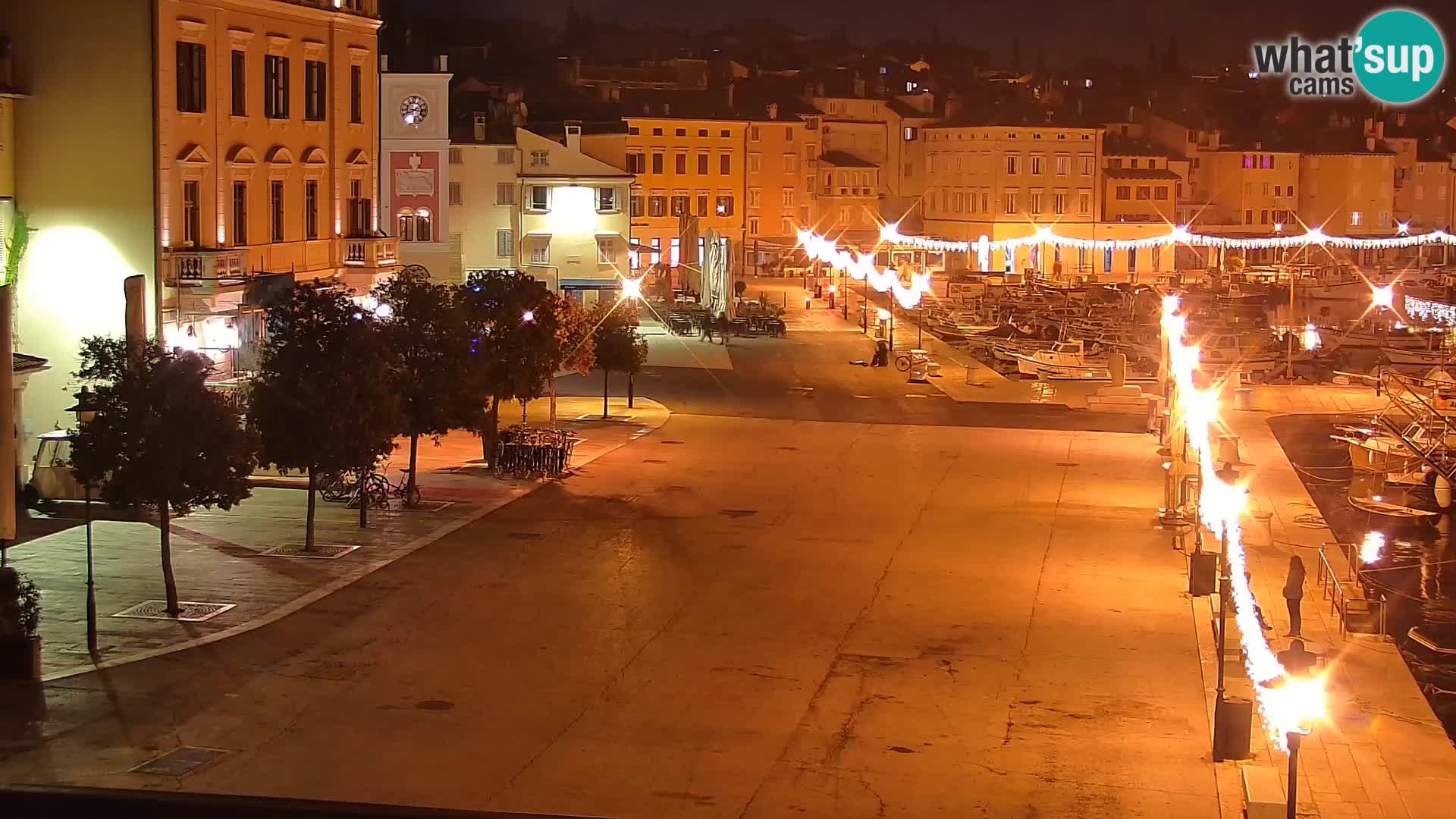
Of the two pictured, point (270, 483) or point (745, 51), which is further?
point (745, 51)

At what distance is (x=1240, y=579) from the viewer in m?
24.9

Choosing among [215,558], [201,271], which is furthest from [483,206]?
[215,558]

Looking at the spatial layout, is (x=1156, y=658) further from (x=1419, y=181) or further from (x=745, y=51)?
(x=745, y=51)

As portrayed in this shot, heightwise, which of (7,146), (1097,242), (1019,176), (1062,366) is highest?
(1019,176)

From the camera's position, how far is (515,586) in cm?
2592

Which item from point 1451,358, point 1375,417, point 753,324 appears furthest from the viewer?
point 753,324

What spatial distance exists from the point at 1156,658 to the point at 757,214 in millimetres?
88642

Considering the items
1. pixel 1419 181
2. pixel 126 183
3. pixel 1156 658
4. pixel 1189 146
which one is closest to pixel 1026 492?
pixel 1156 658

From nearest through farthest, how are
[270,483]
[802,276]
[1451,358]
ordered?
[270,483] → [1451,358] → [802,276]

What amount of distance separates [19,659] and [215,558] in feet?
23.1

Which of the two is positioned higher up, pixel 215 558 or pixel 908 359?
pixel 908 359

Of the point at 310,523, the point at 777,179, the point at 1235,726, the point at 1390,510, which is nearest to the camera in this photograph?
the point at 1235,726

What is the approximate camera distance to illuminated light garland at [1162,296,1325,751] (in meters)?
14.7

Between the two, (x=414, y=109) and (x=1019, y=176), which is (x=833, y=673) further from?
(x=1019, y=176)
